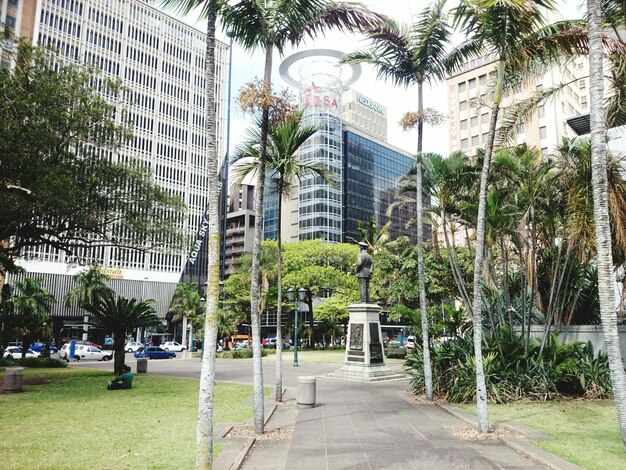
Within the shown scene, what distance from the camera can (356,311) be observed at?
64.1ft

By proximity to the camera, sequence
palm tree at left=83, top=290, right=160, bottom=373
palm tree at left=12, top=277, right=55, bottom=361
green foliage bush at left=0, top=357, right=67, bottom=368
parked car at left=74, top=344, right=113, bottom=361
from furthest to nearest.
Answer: parked car at left=74, top=344, right=113, bottom=361 < palm tree at left=12, top=277, right=55, bottom=361 < green foliage bush at left=0, top=357, right=67, bottom=368 < palm tree at left=83, top=290, right=160, bottom=373

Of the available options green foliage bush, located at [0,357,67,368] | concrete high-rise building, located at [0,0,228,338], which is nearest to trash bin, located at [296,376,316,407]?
green foliage bush, located at [0,357,67,368]

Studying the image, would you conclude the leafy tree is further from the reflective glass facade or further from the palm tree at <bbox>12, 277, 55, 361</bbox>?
the reflective glass facade

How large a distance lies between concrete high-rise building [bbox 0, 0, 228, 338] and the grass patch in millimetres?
51200

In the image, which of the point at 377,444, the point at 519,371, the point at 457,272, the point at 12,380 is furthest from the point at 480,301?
the point at 12,380

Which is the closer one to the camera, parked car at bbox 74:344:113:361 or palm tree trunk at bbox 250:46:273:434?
palm tree trunk at bbox 250:46:273:434

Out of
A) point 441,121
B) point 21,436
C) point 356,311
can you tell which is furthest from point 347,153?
point 21,436

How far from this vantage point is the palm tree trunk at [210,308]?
19.6 feet

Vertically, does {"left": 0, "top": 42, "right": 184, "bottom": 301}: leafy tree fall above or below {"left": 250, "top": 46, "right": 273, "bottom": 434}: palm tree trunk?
above

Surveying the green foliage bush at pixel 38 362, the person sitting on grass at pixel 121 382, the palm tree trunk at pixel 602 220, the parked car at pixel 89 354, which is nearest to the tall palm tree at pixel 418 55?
the palm tree trunk at pixel 602 220

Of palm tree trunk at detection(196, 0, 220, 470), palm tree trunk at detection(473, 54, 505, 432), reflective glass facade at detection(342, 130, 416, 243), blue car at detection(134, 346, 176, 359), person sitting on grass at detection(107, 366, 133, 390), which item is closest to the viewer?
palm tree trunk at detection(196, 0, 220, 470)

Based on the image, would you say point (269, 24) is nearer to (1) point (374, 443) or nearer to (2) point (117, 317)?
(1) point (374, 443)

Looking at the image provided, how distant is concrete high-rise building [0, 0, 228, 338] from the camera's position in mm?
56812

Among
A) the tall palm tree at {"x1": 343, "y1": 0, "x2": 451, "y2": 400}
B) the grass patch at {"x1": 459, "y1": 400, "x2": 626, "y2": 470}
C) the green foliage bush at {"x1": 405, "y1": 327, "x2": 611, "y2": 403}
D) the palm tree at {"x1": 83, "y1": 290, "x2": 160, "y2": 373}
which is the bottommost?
the grass patch at {"x1": 459, "y1": 400, "x2": 626, "y2": 470}
